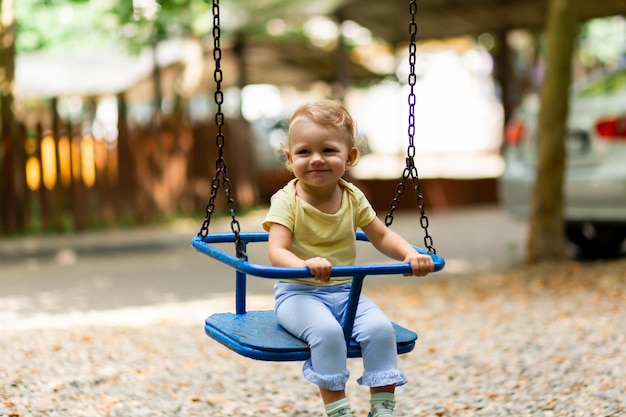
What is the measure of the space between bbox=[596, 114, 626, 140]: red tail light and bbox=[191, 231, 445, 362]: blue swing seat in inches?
214

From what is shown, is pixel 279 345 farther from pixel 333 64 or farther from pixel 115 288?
pixel 333 64

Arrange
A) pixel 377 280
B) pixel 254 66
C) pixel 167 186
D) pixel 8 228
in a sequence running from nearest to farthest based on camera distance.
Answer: pixel 377 280 → pixel 8 228 → pixel 167 186 → pixel 254 66

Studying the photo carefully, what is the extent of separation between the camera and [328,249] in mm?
3555

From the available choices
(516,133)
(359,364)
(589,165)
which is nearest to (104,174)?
(516,133)

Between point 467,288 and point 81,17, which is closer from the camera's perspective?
point 467,288

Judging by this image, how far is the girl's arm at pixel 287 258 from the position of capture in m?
3.06

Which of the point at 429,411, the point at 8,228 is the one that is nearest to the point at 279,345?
the point at 429,411

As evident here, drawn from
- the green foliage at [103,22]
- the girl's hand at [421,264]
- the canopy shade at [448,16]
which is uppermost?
the green foliage at [103,22]

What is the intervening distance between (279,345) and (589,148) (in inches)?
242

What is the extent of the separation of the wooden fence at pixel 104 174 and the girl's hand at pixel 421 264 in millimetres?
10481

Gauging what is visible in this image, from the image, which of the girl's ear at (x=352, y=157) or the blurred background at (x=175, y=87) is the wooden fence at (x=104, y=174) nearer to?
the blurred background at (x=175, y=87)

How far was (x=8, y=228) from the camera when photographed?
12898 millimetres

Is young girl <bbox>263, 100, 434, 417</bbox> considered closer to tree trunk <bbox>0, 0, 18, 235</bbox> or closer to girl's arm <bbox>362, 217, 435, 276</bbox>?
girl's arm <bbox>362, 217, 435, 276</bbox>

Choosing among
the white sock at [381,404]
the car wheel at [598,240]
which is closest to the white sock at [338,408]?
the white sock at [381,404]
